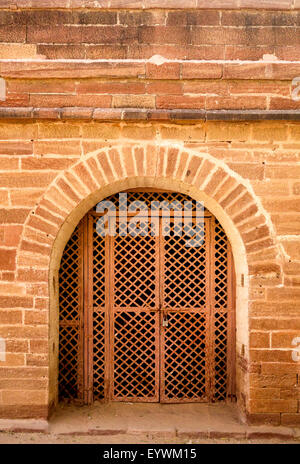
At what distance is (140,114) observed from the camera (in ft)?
13.0

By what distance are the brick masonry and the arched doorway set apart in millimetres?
528

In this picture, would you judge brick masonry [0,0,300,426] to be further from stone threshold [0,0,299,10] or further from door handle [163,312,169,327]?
door handle [163,312,169,327]

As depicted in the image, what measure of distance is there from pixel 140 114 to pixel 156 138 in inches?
10.7

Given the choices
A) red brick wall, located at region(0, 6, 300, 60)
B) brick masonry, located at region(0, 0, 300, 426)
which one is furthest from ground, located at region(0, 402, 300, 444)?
red brick wall, located at region(0, 6, 300, 60)

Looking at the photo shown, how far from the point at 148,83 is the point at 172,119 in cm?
44

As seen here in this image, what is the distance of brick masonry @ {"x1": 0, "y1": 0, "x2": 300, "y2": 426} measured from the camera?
13.2 feet

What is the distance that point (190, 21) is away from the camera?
407 centimetres

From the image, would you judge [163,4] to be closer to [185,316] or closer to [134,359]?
[185,316]

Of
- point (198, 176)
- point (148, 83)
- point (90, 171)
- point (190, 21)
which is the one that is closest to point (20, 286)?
point (90, 171)

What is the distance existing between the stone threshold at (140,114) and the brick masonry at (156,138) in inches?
2.1

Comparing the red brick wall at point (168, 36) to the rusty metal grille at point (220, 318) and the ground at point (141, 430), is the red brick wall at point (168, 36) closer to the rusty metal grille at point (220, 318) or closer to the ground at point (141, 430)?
the rusty metal grille at point (220, 318)

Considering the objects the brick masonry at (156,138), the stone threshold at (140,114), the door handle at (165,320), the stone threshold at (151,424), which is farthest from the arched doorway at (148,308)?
the stone threshold at (140,114)

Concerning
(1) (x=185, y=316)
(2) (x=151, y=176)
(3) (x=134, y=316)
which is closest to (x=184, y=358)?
(1) (x=185, y=316)
